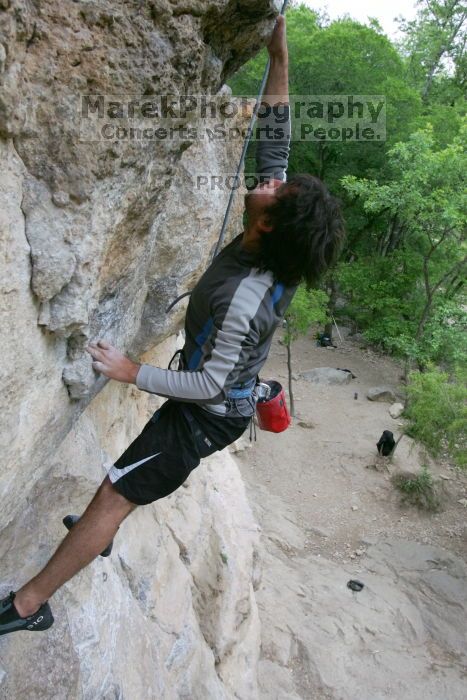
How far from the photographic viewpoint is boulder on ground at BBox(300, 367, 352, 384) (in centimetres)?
1630

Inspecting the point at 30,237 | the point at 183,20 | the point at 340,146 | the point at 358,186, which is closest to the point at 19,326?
the point at 30,237

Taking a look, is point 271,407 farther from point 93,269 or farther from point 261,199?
point 93,269

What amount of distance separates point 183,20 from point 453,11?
27.1 meters

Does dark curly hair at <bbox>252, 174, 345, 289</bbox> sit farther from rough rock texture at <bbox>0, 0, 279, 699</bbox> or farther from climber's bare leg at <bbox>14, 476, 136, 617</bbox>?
climber's bare leg at <bbox>14, 476, 136, 617</bbox>

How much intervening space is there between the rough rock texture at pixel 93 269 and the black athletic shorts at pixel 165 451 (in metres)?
0.41

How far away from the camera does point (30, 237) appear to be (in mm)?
2037

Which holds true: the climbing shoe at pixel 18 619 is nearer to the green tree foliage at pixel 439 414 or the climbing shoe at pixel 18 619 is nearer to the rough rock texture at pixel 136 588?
the rough rock texture at pixel 136 588

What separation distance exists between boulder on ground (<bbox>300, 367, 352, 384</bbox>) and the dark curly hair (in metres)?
14.0

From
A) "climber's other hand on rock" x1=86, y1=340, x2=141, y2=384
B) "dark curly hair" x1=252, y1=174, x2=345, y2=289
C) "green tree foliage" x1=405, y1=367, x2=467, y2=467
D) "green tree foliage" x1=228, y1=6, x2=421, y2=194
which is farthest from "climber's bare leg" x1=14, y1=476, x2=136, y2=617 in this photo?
"green tree foliage" x1=228, y1=6, x2=421, y2=194

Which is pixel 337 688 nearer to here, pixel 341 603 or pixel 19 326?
pixel 341 603

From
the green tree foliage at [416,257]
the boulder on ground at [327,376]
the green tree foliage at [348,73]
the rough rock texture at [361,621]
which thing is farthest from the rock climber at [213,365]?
the green tree foliage at [348,73]

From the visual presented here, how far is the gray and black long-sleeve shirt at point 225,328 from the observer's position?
247 cm

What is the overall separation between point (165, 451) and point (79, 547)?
627 mm

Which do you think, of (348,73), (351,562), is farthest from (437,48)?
(351,562)
